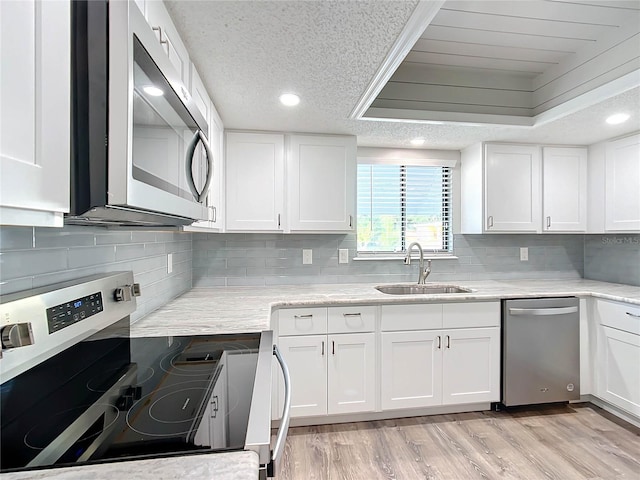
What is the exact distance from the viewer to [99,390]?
94 centimetres

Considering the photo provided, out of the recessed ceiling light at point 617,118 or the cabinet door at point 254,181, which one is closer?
the recessed ceiling light at point 617,118

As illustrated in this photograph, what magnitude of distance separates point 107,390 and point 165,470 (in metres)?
0.50

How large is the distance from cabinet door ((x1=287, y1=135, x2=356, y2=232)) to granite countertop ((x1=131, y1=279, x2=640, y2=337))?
527 millimetres

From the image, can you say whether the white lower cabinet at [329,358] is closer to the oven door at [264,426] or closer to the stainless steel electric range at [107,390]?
the stainless steel electric range at [107,390]

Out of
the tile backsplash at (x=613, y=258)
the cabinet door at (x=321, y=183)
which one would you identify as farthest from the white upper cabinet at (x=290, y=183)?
the tile backsplash at (x=613, y=258)

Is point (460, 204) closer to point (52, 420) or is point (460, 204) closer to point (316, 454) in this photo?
point (316, 454)

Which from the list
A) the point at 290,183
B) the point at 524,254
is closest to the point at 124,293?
the point at 290,183

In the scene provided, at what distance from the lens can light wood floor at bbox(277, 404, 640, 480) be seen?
180cm

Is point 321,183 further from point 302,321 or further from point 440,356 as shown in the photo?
point 440,356

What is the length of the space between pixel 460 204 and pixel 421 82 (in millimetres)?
1245

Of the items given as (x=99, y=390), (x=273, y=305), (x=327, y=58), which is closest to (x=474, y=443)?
(x=273, y=305)

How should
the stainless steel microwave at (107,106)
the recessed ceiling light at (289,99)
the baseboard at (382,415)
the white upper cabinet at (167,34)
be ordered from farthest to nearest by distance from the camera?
the baseboard at (382,415), the recessed ceiling light at (289,99), the white upper cabinet at (167,34), the stainless steel microwave at (107,106)

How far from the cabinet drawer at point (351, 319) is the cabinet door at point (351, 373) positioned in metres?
0.04

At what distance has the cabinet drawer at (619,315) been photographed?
2.19 meters
